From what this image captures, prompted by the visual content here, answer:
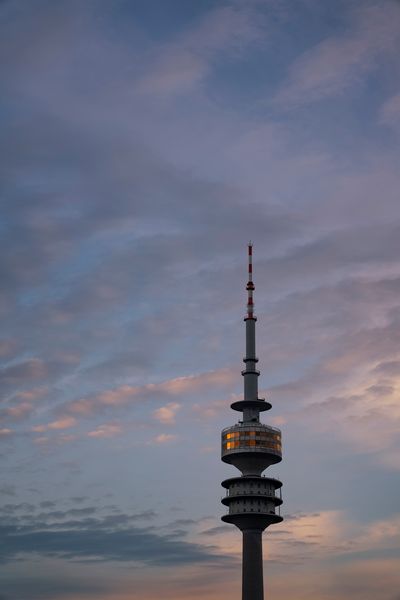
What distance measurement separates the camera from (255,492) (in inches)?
7751

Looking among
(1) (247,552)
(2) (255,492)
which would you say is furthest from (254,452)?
(1) (247,552)

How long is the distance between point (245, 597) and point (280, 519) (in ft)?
68.0

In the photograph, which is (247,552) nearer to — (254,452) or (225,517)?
(225,517)

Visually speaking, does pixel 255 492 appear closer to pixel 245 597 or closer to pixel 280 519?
pixel 280 519

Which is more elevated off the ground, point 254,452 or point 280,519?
point 254,452

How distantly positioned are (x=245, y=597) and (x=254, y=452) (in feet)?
112

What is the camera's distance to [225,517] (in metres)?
198

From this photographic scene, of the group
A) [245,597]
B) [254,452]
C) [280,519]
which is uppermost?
[254,452]

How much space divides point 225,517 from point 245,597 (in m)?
19.3

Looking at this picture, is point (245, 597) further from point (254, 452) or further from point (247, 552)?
point (254, 452)

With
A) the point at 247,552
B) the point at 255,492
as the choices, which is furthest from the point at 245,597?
the point at 255,492

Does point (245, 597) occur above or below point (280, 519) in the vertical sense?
below

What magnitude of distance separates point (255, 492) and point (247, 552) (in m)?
14.3

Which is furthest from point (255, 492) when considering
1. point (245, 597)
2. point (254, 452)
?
point (245, 597)
